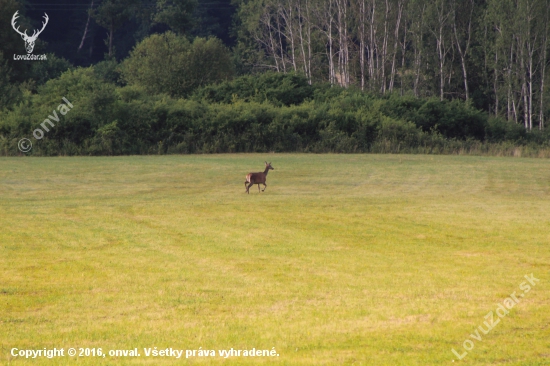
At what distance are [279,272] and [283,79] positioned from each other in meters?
54.8

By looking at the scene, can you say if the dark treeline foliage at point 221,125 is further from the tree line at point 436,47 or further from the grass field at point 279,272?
the grass field at point 279,272

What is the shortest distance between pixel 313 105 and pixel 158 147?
1486 centimetres

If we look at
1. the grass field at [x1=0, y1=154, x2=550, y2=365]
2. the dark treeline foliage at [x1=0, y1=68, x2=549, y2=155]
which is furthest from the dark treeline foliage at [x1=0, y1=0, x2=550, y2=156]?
the grass field at [x1=0, y1=154, x2=550, y2=365]

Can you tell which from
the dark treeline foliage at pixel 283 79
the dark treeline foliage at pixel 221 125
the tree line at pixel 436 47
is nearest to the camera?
the dark treeline foliage at pixel 221 125

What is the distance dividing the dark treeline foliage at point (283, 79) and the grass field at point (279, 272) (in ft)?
82.7

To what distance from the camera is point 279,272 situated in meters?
13.2

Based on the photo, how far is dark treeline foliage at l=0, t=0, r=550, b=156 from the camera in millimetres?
53969

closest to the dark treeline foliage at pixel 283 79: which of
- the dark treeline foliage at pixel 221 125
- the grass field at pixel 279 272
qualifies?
the dark treeline foliage at pixel 221 125

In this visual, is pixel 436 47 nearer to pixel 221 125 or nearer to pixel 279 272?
pixel 221 125

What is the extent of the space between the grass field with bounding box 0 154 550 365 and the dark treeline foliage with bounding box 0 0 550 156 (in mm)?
25206

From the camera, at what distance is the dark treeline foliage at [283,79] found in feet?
177

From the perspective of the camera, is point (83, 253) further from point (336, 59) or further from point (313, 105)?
point (336, 59)

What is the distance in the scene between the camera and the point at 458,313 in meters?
10.2

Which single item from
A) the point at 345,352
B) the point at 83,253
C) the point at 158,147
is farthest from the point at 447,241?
the point at 158,147
